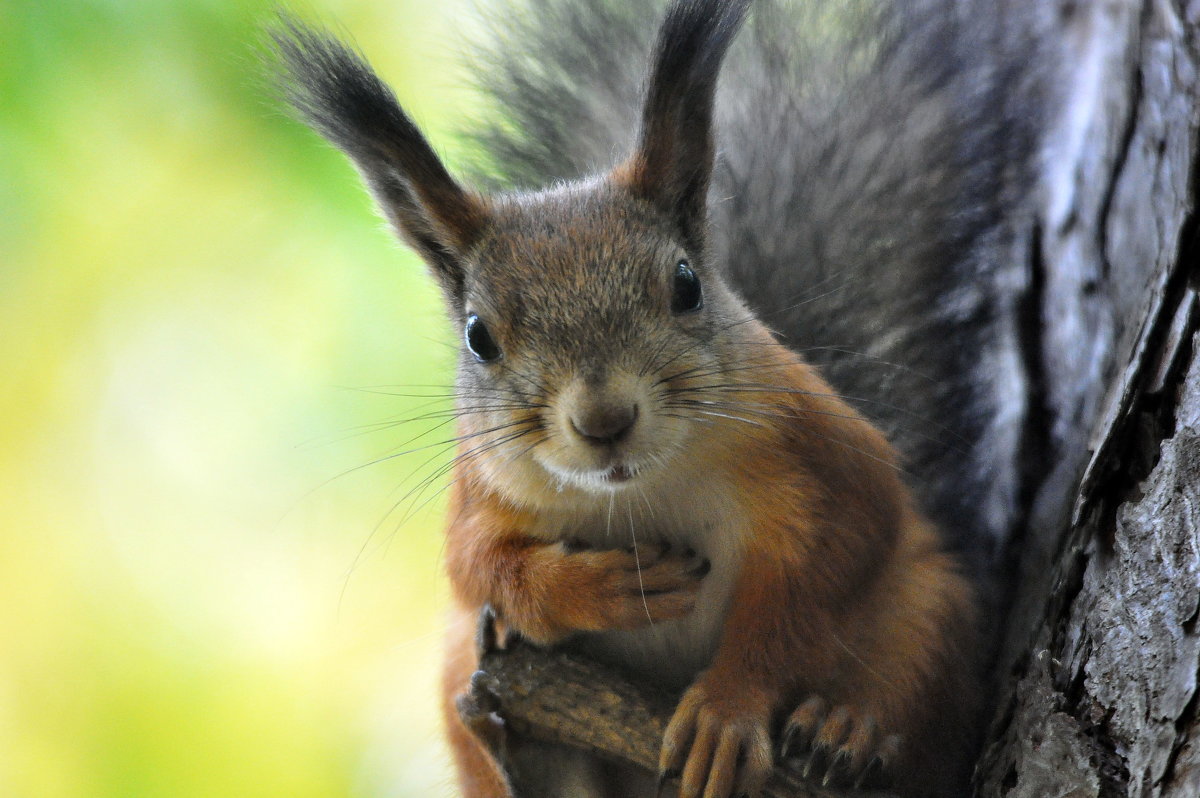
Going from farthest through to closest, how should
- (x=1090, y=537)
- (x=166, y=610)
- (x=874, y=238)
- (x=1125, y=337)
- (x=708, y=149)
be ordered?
(x=166, y=610) < (x=874, y=238) < (x=708, y=149) < (x=1125, y=337) < (x=1090, y=537)

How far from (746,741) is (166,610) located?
6.13 ft

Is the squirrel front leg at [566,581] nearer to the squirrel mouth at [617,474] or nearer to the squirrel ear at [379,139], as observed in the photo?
the squirrel mouth at [617,474]

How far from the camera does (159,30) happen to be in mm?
2760

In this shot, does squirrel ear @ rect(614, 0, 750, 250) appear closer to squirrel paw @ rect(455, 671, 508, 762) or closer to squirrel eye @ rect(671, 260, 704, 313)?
squirrel eye @ rect(671, 260, 704, 313)

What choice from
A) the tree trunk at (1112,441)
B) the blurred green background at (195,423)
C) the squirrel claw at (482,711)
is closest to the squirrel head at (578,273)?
the squirrel claw at (482,711)

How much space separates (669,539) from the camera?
5.41 ft

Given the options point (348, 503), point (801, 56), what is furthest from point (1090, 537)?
point (348, 503)

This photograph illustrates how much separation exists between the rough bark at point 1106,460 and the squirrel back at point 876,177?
0.25ft

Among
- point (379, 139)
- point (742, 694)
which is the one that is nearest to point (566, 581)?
point (742, 694)

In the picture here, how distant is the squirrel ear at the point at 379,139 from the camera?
1.57m

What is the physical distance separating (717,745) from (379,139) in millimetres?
1024

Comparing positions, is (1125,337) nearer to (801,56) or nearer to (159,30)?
(801,56)

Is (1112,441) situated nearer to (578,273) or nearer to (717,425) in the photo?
(717,425)

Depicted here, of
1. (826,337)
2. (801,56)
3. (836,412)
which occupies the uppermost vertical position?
(801,56)
